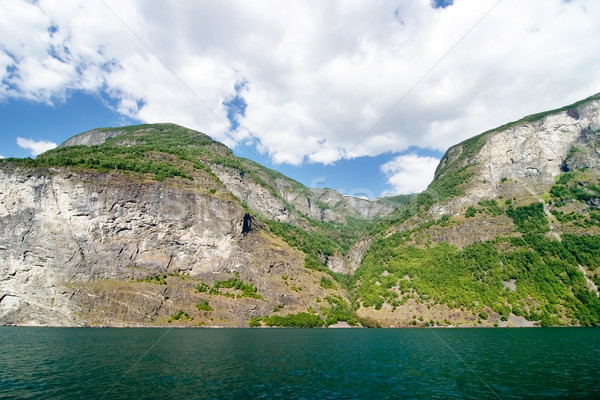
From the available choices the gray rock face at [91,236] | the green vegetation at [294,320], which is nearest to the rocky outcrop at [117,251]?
the gray rock face at [91,236]

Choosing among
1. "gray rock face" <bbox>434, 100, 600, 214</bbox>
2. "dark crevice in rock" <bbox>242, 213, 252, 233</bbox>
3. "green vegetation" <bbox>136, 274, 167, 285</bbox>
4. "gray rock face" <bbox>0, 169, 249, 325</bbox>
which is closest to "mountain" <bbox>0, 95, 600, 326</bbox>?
"gray rock face" <bbox>0, 169, 249, 325</bbox>

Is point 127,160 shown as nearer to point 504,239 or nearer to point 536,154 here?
point 504,239

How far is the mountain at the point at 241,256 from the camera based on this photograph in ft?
308

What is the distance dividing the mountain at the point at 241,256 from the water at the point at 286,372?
48656mm

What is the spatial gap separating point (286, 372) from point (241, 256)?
89.3m

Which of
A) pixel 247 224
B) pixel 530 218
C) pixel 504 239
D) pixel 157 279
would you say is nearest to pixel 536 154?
pixel 530 218

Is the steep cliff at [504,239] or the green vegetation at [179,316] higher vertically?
the steep cliff at [504,239]

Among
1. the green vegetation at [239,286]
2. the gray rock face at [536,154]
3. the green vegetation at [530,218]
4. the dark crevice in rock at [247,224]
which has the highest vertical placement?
the gray rock face at [536,154]

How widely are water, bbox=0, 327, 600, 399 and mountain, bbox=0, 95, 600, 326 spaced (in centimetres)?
4866

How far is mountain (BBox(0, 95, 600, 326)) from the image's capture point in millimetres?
93812

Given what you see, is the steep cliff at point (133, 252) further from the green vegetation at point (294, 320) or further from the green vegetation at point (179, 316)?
the green vegetation at point (294, 320)

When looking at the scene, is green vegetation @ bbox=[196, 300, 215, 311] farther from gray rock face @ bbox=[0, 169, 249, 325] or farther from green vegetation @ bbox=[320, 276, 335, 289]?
green vegetation @ bbox=[320, 276, 335, 289]

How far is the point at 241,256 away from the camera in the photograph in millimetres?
120875

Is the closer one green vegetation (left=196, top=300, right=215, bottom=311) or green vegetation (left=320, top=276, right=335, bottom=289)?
green vegetation (left=196, top=300, right=215, bottom=311)
